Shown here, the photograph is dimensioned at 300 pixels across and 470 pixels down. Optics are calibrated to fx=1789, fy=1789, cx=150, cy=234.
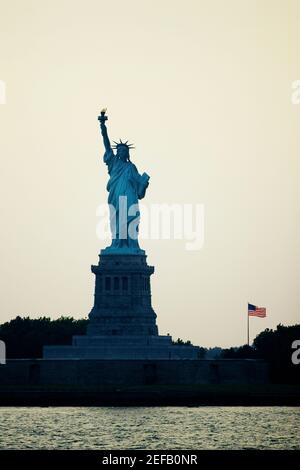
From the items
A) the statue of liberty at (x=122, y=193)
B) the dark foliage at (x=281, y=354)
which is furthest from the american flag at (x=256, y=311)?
the statue of liberty at (x=122, y=193)

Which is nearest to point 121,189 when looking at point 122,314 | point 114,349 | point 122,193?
point 122,193

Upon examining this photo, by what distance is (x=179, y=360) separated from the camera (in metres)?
122

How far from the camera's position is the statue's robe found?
13075cm

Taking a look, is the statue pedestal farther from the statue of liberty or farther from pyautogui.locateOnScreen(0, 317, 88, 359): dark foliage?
pyautogui.locateOnScreen(0, 317, 88, 359): dark foliage

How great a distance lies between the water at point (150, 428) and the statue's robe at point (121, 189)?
893 inches

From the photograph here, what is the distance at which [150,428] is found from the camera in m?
95.1

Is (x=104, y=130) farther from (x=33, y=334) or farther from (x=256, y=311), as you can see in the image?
(x=33, y=334)

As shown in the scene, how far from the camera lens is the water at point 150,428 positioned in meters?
85.7

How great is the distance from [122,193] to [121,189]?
0.32 m

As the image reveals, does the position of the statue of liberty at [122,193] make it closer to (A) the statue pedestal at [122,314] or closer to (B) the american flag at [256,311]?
(A) the statue pedestal at [122,314]

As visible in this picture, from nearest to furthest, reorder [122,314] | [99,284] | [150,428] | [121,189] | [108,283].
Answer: [150,428] < [122,314] < [108,283] < [99,284] < [121,189]

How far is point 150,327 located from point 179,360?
7.81 meters

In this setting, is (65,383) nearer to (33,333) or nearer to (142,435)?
(33,333)
